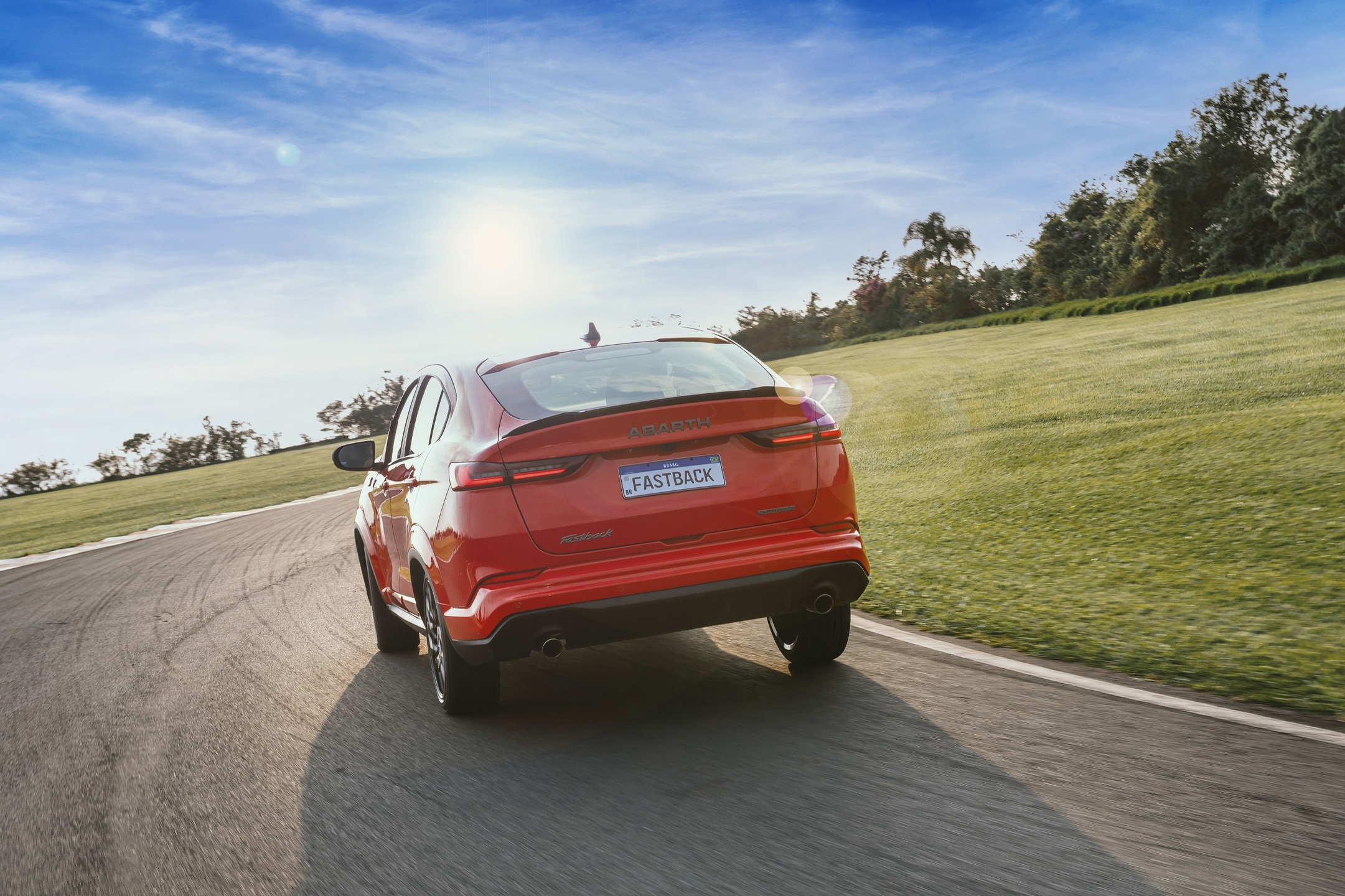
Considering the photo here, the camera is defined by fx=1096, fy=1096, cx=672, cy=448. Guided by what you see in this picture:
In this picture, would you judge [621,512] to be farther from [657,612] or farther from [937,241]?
[937,241]

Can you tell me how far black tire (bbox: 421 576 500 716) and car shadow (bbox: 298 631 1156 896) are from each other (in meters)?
0.09

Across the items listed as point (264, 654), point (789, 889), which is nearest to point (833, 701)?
point (789, 889)

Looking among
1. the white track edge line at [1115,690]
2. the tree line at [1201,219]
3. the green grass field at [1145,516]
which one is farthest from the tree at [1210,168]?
the white track edge line at [1115,690]

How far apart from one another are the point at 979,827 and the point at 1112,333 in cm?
2845

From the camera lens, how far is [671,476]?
182 inches

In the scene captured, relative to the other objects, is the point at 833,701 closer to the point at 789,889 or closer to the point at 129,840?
the point at 789,889

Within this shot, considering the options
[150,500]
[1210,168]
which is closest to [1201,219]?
[1210,168]

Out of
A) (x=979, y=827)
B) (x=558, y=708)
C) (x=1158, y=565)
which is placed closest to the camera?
(x=979, y=827)

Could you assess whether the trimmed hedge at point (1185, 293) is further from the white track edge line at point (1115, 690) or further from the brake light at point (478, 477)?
the brake light at point (478, 477)

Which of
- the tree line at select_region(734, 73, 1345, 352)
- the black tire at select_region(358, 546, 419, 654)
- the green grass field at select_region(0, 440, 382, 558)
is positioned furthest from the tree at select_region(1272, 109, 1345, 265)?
the black tire at select_region(358, 546, 419, 654)

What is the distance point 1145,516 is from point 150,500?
3359cm

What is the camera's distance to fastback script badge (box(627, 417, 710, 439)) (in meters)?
4.57

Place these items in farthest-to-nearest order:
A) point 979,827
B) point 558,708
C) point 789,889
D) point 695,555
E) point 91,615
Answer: point 91,615, point 558,708, point 695,555, point 979,827, point 789,889

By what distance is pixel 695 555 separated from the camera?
4.64m
